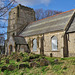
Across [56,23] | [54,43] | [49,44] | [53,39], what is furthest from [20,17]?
[54,43]

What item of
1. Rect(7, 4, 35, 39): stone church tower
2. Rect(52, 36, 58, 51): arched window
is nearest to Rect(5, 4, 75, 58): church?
Rect(52, 36, 58, 51): arched window

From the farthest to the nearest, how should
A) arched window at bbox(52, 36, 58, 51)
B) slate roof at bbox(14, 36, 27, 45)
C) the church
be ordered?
slate roof at bbox(14, 36, 27, 45) → arched window at bbox(52, 36, 58, 51) → the church

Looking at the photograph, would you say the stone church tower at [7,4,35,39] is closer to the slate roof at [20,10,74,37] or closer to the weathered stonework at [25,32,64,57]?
the slate roof at [20,10,74,37]

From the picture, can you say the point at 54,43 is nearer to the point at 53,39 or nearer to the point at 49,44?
the point at 53,39

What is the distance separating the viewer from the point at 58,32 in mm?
19719

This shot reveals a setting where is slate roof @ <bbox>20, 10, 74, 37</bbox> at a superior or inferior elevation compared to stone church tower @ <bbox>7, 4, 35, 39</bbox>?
inferior

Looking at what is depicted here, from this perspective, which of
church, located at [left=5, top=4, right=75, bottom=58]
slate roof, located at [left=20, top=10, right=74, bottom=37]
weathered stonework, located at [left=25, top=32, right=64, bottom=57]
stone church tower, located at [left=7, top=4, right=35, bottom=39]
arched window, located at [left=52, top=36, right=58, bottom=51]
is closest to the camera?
church, located at [left=5, top=4, right=75, bottom=58]

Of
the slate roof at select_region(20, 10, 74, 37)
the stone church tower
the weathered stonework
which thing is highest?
the stone church tower

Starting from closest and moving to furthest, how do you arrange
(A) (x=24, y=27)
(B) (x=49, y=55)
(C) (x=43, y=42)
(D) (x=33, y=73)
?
(D) (x=33, y=73), (B) (x=49, y=55), (C) (x=43, y=42), (A) (x=24, y=27)

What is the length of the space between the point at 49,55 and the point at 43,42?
2964 mm

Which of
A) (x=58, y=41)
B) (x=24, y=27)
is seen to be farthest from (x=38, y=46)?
(x=24, y=27)

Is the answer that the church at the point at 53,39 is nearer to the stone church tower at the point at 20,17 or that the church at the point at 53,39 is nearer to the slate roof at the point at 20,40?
the slate roof at the point at 20,40

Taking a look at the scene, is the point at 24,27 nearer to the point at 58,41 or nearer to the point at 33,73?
the point at 58,41

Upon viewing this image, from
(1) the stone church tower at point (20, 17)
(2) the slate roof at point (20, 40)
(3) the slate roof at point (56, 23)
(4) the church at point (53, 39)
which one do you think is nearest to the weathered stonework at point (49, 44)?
(4) the church at point (53, 39)
